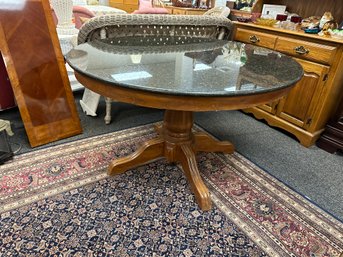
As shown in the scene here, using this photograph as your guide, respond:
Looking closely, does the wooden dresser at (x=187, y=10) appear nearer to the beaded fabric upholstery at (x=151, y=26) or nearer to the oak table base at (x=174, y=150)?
the beaded fabric upholstery at (x=151, y=26)

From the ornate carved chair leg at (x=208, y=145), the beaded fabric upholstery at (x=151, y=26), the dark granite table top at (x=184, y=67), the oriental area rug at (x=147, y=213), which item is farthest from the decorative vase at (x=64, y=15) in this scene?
the ornate carved chair leg at (x=208, y=145)

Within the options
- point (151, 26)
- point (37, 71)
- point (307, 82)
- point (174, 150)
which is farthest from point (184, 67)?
point (307, 82)

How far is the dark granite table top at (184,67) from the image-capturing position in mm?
935

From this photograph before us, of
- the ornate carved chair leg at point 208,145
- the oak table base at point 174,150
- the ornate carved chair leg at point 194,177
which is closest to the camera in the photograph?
the ornate carved chair leg at point 194,177

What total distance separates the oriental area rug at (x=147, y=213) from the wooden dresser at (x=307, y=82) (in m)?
0.68

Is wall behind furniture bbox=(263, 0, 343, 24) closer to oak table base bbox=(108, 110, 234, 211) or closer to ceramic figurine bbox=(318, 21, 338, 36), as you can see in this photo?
ceramic figurine bbox=(318, 21, 338, 36)

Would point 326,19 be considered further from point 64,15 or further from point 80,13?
point 80,13

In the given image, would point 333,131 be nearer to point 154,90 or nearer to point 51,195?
point 154,90

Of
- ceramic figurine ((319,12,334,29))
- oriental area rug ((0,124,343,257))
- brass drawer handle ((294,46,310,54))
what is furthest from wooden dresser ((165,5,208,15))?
oriental area rug ((0,124,343,257))

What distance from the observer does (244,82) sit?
99 centimetres

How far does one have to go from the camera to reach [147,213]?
4.36 ft

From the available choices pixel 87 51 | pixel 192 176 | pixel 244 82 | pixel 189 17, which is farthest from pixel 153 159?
pixel 189 17

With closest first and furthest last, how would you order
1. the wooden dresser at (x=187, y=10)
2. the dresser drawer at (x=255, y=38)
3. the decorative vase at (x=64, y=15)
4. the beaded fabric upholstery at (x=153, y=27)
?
1. the beaded fabric upholstery at (x=153, y=27)
2. the dresser drawer at (x=255, y=38)
3. the decorative vase at (x=64, y=15)
4. the wooden dresser at (x=187, y=10)

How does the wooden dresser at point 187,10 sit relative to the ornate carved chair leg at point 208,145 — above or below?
above
